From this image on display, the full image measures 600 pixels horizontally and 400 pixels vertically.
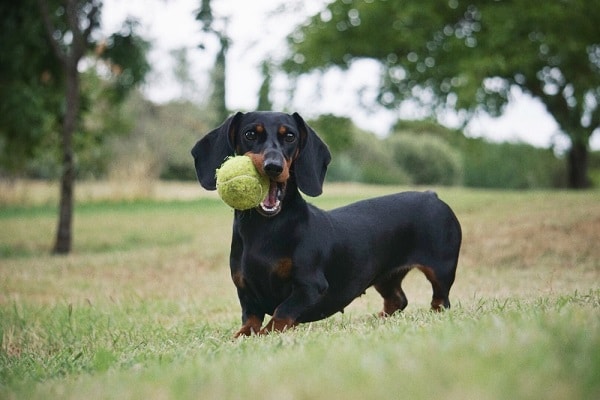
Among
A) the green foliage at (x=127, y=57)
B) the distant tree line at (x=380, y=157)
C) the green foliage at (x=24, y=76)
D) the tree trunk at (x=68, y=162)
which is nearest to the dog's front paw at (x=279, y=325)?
the tree trunk at (x=68, y=162)

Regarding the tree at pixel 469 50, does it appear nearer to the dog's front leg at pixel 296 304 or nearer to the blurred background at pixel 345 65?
the blurred background at pixel 345 65

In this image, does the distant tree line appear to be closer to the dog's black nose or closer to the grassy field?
the grassy field

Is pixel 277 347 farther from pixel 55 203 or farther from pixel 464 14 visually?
pixel 55 203

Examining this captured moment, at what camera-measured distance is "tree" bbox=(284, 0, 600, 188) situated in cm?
1581

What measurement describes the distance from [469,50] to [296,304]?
42.4 feet

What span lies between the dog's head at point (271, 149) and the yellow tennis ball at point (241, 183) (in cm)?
6

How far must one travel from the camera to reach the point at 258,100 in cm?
2150

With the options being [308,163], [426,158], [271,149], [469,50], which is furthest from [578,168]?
[271,149]

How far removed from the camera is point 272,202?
179 inches

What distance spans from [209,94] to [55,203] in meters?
19.7

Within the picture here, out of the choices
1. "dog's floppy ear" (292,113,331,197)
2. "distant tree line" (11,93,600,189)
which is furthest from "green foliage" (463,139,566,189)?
"dog's floppy ear" (292,113,331,197)

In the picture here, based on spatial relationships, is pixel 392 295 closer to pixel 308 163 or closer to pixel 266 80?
pixel 308 163

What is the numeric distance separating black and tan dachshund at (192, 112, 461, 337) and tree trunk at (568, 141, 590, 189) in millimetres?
17840

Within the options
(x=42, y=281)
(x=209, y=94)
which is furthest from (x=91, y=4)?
(x=209, y=94)
